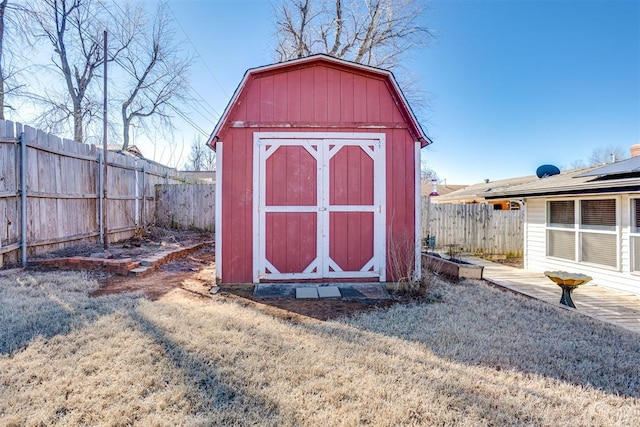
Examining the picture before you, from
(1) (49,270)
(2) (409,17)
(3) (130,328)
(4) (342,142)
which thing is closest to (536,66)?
(2) (409,17)

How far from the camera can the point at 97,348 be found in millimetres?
2508

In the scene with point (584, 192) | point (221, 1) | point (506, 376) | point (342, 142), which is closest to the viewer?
point (506, 376)

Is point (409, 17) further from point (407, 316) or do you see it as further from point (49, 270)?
point (49, 270)

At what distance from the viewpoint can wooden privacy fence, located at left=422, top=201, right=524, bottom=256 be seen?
9.09 meters

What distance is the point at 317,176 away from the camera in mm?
4711

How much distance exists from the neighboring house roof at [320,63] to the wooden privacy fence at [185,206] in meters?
6.39

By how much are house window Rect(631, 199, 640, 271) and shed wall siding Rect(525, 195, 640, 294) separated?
55 mm

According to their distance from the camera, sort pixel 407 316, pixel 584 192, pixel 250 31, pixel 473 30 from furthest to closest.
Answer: pixel 250 31 < pixel 473 30 < pixel 584 192 < pixel 407 316

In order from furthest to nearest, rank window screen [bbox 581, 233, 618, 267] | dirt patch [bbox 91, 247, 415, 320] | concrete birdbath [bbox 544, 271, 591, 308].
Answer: window screen [bbox 581, 233, 618, 267] < concrete birdbath [bbox 544, 271, 591, 308] < dirt patch [bbox 91, 247, 415, 320]

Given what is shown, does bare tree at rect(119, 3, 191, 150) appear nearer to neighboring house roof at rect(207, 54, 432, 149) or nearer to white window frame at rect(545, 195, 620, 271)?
neighboring house roof at rect(207, 54, 432, 149)

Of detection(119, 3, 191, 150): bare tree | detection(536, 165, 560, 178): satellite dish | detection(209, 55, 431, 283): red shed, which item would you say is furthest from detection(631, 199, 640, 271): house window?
detection(119, 3, 191, 150): bare tree

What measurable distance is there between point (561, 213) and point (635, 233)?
4.81ft

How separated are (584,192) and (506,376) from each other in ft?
15.9

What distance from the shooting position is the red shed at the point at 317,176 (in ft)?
15.2
